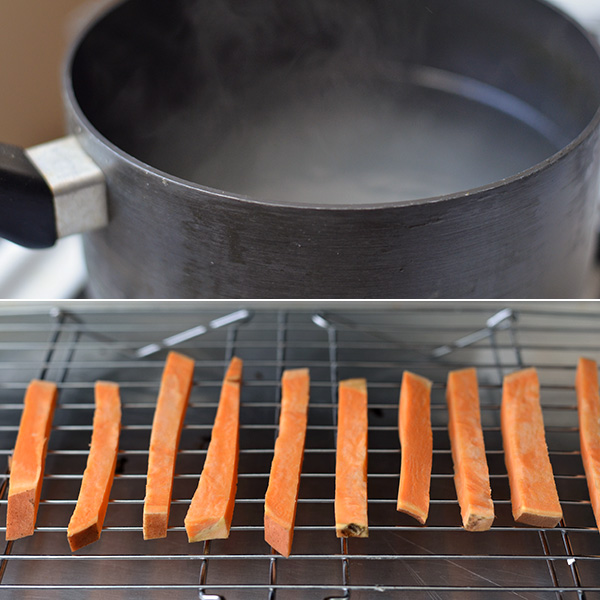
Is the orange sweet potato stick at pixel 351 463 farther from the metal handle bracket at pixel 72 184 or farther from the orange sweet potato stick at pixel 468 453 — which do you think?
the metal handle bracket at pixel 72 184

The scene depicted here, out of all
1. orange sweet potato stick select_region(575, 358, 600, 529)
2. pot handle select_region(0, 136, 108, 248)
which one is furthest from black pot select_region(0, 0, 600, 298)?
orange sweet potato stick select_region(575, 358, 600, 529)

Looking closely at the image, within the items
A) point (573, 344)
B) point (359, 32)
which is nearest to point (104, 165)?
point (359, 32)

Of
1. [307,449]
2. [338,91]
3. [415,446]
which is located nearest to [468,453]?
[415,446]

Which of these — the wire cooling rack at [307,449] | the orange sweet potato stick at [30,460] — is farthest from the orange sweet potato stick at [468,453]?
the orange sweet potato stick at [30,460]

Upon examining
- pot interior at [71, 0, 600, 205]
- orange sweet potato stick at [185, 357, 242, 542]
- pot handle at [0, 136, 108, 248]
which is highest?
pot interior at [71, 0, 600, 205]

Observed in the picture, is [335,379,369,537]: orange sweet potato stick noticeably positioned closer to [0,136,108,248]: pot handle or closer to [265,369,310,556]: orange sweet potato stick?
[265,369,310,556]: orange sweet potato stick

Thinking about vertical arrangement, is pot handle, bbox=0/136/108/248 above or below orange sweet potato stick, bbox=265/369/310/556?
above

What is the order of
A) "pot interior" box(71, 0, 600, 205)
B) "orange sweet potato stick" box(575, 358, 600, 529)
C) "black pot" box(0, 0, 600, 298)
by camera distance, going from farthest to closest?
"pot interior" box(71, 0, 600, 205) < "orange sweet potato stick" box(575, 358, 600, 529) < "black pot" box(0, 0, 600, 298)
